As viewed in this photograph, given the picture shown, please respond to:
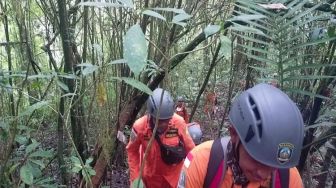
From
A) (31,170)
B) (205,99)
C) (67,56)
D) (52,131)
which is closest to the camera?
(31,170)

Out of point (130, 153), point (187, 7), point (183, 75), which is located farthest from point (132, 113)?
point (183, 75)

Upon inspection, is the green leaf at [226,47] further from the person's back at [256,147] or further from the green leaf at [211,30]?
the person's back at [256,147]

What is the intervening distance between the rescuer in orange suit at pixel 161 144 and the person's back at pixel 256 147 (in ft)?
6.21

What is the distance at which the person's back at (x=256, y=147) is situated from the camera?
157 centimetres

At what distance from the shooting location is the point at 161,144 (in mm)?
3961

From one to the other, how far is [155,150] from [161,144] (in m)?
0.12

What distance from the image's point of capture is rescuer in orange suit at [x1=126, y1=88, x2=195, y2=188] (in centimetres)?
387

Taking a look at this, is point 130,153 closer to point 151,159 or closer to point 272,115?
point 151,159

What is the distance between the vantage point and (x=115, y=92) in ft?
15.3

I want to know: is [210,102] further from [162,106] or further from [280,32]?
[280,32]

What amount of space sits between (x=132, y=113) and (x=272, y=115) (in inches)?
75.5

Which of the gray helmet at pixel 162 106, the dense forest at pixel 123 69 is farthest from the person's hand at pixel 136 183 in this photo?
the gray helmet at pixel 162 106

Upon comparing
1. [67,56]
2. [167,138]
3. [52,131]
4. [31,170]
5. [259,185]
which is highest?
[67,56]

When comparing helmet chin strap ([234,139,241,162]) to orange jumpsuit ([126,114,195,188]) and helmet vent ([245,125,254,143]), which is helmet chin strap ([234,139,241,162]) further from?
orange jumpsuit ([126,114,195,188])
